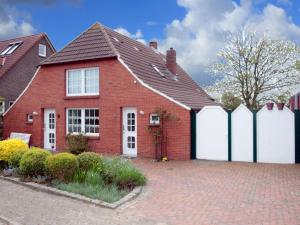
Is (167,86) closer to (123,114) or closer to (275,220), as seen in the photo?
(123,114)

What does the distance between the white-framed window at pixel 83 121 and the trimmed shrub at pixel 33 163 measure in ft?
26.5

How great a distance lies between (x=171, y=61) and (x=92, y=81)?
250 inches

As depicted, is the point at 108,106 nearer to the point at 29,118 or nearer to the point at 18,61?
the point at 29,118

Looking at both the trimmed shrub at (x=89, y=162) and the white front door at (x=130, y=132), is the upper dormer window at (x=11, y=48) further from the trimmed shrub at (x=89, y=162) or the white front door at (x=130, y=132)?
the trimmed shrub at (x=89, y=162)

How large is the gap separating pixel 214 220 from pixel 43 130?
16.1m

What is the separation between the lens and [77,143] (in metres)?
19.1

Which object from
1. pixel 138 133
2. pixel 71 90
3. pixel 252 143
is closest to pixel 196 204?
pixel 252 143

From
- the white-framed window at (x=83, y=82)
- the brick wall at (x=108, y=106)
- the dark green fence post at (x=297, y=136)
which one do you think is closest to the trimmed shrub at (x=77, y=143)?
the brick wall at (x=108, y=106)

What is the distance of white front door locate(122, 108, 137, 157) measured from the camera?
719 inches

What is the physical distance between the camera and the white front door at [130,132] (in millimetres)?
18266

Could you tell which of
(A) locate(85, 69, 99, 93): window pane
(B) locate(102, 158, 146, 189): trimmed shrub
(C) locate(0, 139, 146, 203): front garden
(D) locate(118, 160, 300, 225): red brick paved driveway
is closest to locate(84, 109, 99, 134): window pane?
(A) locate(85, 69, 99, 93): window pane

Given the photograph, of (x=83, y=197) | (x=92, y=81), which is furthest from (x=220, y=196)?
(x=92, y=81)

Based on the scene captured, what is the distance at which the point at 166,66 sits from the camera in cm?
2400

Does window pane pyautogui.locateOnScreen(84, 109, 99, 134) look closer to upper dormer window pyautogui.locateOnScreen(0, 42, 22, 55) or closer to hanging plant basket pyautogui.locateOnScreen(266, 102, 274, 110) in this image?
hanging plant basket pyautogui.locateOnScreen(266, 102, 274, 110)
